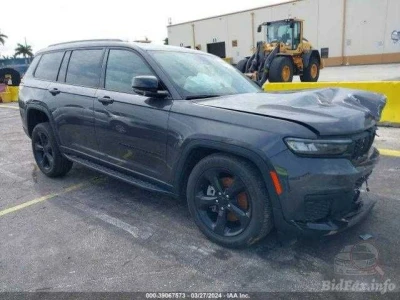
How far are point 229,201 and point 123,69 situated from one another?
186 cm

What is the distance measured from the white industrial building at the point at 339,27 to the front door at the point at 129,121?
34.3 metres

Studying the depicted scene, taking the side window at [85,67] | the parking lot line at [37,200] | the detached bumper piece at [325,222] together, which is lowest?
the parking lot line at [37,200]

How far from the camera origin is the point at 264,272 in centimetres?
263

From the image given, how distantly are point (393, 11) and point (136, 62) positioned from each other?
115 feet

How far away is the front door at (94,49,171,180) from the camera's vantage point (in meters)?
3.24

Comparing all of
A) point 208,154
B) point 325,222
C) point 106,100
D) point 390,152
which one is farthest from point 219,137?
point 390,152

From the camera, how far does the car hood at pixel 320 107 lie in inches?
98.4

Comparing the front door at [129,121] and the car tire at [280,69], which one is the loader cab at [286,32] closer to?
the car tire at [280,69]

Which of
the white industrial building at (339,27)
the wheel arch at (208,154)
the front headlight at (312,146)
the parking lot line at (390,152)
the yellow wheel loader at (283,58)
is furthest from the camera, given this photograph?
the white industrial building at (339,27)

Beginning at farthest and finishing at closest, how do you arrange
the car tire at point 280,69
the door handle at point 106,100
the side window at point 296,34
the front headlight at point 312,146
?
the side window at point 296,34, the car tire at point 280,69, the door handle at point 106,100, the front headlight at point 312,146

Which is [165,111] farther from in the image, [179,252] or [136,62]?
[179,252]

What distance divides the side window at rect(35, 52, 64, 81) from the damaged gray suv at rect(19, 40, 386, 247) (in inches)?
11.9

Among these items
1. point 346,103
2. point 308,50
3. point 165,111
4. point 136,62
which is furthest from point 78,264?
point 308,50

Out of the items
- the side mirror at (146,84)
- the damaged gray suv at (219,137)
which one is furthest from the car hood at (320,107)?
the side mirror at (146,84)
